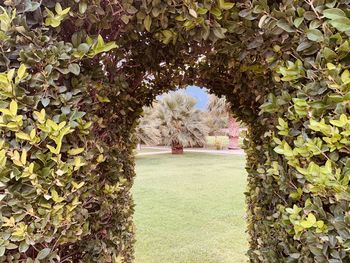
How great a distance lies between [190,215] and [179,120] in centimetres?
995

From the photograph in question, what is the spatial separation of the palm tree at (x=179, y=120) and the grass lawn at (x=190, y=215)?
4.37m

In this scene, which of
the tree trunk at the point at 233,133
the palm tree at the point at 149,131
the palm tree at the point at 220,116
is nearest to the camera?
the palm tree at the point at 149,131

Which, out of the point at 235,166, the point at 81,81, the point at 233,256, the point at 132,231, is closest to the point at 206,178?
the point at 235,166

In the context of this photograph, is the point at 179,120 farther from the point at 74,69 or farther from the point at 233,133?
the point at 74,69

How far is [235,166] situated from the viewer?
1275cm

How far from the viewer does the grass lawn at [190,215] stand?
4422 millimetres

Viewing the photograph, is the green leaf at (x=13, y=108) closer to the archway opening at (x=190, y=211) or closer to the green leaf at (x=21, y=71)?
the green leaf at (x=21, y=71)

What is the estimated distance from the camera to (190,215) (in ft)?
21.0

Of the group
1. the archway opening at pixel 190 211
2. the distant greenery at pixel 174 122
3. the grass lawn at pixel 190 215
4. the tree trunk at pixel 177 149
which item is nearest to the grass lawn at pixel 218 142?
the tree trunk at pixel 177 149

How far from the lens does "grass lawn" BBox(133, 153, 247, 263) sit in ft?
14.5

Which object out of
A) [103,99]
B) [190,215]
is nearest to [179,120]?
[190,215]

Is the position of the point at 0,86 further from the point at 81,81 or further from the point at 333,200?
the point at 333,200

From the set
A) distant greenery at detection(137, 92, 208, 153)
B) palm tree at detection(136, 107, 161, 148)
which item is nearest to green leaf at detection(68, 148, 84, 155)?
palm tree at detection(136, 107, 161, 148)

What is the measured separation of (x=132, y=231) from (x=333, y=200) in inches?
84.5
